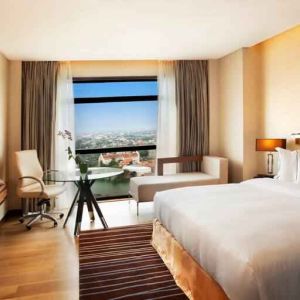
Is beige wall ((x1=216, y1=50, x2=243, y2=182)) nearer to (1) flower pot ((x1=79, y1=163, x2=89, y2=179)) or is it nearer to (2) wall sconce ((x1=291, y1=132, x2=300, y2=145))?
(2) wall sconce ((x1=291, y1=132, x2=300, y2=145))

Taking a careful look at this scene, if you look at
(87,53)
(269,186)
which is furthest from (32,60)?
(269,186)

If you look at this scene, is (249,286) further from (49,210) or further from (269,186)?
(49,210)

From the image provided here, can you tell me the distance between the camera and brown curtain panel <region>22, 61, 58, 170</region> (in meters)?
5.12

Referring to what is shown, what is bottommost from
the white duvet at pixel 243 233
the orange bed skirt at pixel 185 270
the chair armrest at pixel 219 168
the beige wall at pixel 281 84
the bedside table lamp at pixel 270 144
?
the orange bed skirt at pixel 185 270

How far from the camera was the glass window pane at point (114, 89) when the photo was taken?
5.64 meters

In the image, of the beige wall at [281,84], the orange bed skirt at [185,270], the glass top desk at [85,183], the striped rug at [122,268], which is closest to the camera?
the orange bed skirt at [185,270]

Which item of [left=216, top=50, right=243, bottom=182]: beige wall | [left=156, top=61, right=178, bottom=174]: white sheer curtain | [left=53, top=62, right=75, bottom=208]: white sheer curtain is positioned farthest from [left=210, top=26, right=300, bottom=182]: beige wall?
[left=53, top=62, right=75, bottom=208]: white sheer curtain

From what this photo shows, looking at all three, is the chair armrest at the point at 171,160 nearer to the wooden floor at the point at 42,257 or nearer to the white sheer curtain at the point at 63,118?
the wooden floor at the point at 42,257

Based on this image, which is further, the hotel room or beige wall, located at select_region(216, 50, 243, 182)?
beige wall, located at select_region(216, 50, 243, 182)

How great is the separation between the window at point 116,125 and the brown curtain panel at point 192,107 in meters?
0.53

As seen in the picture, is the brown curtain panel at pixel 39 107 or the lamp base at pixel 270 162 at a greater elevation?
the brown curtain panel at pixel 39 107

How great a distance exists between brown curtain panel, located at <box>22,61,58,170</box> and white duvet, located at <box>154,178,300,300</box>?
268cm

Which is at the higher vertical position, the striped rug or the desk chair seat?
the desk chair seat

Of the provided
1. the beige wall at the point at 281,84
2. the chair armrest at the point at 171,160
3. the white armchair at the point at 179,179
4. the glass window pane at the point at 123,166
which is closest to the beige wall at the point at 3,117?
the glass window pane at the point at 123,166
